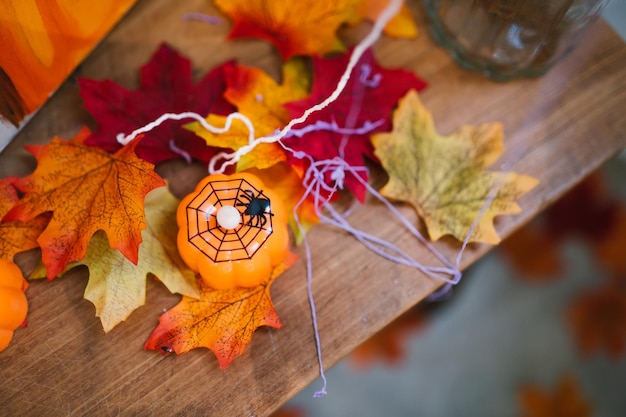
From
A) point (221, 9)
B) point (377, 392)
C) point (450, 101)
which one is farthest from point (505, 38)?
point (377, 392)

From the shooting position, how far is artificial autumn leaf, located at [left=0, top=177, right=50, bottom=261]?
60 centimetres

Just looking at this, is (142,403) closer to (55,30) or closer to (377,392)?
(55,30)

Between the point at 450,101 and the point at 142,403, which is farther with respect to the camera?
the point at 450,101

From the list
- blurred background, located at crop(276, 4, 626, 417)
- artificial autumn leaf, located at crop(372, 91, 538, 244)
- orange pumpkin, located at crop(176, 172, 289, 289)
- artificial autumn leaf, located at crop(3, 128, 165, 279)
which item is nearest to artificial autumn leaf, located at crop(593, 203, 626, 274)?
blurred background, located at crop(276, 4, 626, 417)

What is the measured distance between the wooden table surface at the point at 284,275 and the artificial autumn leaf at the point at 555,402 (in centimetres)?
66

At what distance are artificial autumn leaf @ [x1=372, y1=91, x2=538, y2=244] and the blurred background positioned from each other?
524mm

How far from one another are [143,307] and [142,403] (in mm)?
100

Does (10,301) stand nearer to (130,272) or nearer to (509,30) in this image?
(130,272)

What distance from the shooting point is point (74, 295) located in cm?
60

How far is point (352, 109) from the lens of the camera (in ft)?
Result: 2.24

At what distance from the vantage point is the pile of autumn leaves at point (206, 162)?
58 cm

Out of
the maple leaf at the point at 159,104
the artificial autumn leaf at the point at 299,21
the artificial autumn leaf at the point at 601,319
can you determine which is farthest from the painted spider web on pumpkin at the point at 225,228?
the artificial autumn leaf at the point at 601,319

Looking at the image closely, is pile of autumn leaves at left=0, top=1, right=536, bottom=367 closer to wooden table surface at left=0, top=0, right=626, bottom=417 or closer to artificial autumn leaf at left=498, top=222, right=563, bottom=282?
wooden table surface at left=0, top=0, right=626, bottom=417

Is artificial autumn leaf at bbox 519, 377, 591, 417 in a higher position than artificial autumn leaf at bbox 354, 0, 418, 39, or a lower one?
lower
